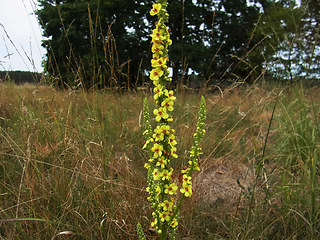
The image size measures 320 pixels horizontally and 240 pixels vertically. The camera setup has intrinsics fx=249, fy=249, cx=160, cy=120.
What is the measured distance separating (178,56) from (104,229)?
37.4 ft

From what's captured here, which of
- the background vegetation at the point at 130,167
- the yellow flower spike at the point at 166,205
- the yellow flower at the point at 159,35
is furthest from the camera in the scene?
the background vegetation at the point at 130,167

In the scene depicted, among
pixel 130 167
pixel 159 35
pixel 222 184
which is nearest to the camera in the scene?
pixel 159 35

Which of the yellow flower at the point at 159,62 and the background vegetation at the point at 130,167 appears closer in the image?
the yellow flower at the point at 159,62

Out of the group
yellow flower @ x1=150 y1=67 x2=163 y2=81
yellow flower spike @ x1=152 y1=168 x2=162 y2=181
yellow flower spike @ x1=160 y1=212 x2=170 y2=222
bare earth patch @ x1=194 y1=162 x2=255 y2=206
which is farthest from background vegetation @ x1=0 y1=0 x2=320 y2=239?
yellow flower @ x1=150 y1=67 x2=163 y2=81

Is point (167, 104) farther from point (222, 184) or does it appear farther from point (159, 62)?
point (222, 184)

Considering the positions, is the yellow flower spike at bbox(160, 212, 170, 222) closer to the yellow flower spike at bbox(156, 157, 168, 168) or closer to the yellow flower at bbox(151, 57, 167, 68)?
the yellow flower spike at bbox(156, 157, 168, 168)

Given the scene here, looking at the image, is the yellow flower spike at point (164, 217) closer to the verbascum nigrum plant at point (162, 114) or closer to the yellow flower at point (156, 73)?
the verbascum nigrum plant at point (162, 114)

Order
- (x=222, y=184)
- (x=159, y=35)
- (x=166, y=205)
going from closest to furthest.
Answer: (x=159, y=35) < (x=166, y=205) < (x=222, y=184)

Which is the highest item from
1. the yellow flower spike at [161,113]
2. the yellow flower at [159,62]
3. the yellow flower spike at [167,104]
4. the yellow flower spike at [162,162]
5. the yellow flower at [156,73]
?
the yellow flower at [159,62]

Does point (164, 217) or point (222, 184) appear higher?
point (164, 217)

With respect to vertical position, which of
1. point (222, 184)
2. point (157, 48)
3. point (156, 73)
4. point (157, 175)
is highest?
point (157, 48)

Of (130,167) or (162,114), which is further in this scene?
(130,167)

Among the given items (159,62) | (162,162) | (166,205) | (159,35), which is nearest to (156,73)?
(159,62)

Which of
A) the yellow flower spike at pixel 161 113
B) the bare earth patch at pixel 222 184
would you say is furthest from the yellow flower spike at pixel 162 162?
the bare earth patch at pixel 222 184
